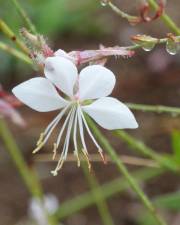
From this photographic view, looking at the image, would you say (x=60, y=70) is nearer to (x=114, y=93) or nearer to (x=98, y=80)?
(x=98, y=80)

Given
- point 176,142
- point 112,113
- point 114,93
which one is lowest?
point 114,93

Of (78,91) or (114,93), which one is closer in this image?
(78,91)

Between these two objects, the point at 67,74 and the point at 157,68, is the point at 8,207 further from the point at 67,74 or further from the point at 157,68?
the point at 67,74

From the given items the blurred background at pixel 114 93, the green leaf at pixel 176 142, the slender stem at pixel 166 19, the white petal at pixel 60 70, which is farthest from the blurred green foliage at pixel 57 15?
the white petal at pixel 60 70

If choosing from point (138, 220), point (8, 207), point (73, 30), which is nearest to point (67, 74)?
point (138, 220)

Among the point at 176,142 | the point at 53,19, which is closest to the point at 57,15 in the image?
the point at 53,19
